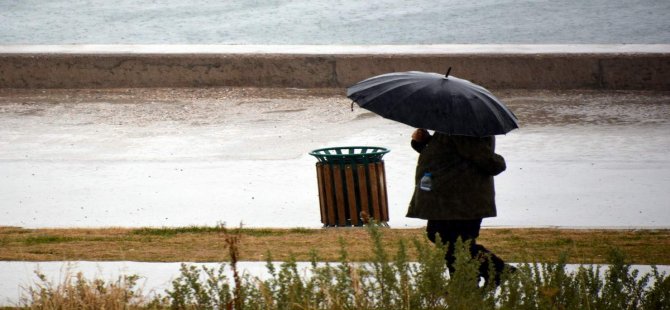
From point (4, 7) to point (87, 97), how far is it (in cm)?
4527

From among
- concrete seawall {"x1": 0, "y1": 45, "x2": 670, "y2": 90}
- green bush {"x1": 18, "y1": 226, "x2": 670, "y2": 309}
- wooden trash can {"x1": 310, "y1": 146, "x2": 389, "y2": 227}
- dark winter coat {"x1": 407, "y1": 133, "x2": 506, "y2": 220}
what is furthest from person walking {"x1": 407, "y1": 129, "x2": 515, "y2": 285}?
concrete seawall {"x1": 0, "y1": 45, "x2": 670, "y2": 90}

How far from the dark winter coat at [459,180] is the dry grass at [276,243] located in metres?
0.81

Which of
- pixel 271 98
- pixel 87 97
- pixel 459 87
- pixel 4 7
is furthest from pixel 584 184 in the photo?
pixel 4 7

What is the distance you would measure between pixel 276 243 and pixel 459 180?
1917 millimetres

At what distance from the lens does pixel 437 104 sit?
236 inches

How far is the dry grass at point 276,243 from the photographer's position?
690 centimetres

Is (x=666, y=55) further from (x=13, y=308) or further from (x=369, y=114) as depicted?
(x=13, y=308)

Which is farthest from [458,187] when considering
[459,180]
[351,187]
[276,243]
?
[351,187]

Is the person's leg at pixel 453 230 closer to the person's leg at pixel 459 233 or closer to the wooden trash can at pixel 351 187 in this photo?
the person's leg at pixel 459 233

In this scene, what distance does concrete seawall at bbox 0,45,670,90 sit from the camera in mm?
13570

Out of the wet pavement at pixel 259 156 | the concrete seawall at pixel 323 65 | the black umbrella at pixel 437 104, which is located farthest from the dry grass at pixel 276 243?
the concrete seawall at pixel 323 65

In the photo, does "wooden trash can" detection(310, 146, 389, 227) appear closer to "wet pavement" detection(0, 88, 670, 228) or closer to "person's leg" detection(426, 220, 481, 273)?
"wet pavement" detection(0, 88, 670, 228)

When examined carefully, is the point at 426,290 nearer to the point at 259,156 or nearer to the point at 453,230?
the point at 453,230

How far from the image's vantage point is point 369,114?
41.8ft
